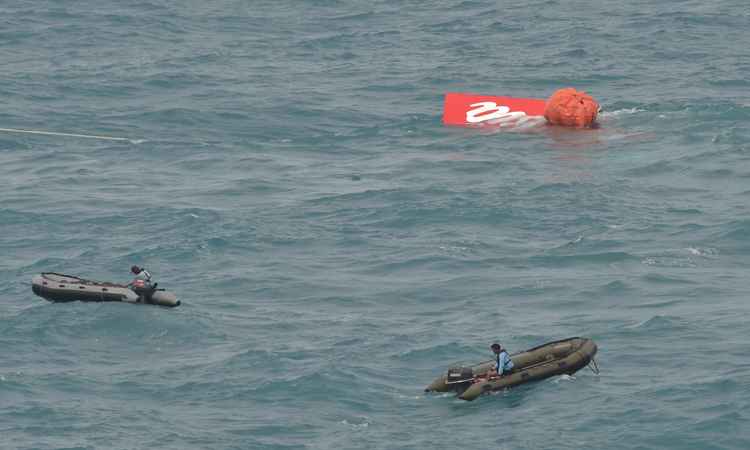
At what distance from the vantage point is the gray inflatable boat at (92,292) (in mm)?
71875

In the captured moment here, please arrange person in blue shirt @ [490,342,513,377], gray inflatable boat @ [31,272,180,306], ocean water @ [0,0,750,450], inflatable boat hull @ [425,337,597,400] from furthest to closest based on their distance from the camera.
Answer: gray inflatable boat @ [31,272,180,306]
inflatable boat hull @ [425,337,597,400]
person in blue shirt @ [490,342,513,377]
ocean water @ [0,0,750,450]

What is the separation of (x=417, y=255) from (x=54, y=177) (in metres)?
26.5

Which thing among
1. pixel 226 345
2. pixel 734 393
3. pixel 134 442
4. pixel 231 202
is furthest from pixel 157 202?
pixel 734 393

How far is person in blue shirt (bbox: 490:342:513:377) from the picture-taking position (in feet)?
202

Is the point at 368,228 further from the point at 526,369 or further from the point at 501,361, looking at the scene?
the point at 501,361

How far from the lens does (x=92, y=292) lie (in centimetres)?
7244

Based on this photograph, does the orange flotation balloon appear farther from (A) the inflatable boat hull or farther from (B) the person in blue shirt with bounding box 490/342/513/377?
(B) the person in blue shirt with bounding box 490/342/513/377

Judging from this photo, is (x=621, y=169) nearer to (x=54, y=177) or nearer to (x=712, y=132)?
(x=712, y=132)

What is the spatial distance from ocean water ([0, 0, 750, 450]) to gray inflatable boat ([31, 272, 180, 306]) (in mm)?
454

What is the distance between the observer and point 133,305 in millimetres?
72375

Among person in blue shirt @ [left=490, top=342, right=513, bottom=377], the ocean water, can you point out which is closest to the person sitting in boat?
the ocean water

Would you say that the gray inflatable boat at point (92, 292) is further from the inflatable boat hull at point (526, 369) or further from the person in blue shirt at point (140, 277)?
the inflatable boat hull at point (526, 369)

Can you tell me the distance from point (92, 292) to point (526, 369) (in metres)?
21.2

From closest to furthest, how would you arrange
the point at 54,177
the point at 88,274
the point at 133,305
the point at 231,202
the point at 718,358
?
1. the point at 718,358
2. the point at 133,305
3. the point at 88,274
4. the point at 231,202
5. the point at 54,177
